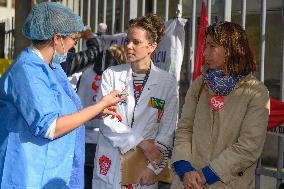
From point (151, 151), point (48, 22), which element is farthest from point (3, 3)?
point (48, 22)

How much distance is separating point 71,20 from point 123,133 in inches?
31.8

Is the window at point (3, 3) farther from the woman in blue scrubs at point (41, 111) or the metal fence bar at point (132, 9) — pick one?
the woman in blue scrubs at point (41, 111)

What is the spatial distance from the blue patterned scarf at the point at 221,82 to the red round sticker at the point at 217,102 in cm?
3

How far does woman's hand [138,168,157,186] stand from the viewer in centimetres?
303

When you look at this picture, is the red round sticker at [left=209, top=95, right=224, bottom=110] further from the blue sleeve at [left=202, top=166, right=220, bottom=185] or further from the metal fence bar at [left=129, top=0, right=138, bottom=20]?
the metal fence bar at [left=129, top=0, right=138, bottom=20]

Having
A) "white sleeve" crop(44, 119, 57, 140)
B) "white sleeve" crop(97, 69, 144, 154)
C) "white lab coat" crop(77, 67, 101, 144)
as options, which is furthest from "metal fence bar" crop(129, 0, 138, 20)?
"white sleeve" crop(44, 119, 57, 140)

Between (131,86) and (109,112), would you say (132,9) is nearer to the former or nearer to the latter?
(131,86)

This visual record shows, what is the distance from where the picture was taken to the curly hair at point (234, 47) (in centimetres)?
269

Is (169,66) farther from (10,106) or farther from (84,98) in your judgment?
(10,106)

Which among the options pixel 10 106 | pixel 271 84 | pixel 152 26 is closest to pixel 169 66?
pixel 152 26

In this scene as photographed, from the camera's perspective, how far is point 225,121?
2.66 m

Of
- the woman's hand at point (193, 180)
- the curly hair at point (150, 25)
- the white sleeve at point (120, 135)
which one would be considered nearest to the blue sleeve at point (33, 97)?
the white sleeve at point (120, 135)

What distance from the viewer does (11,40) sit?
859 centimetres

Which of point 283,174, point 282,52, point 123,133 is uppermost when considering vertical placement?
point 282,52
